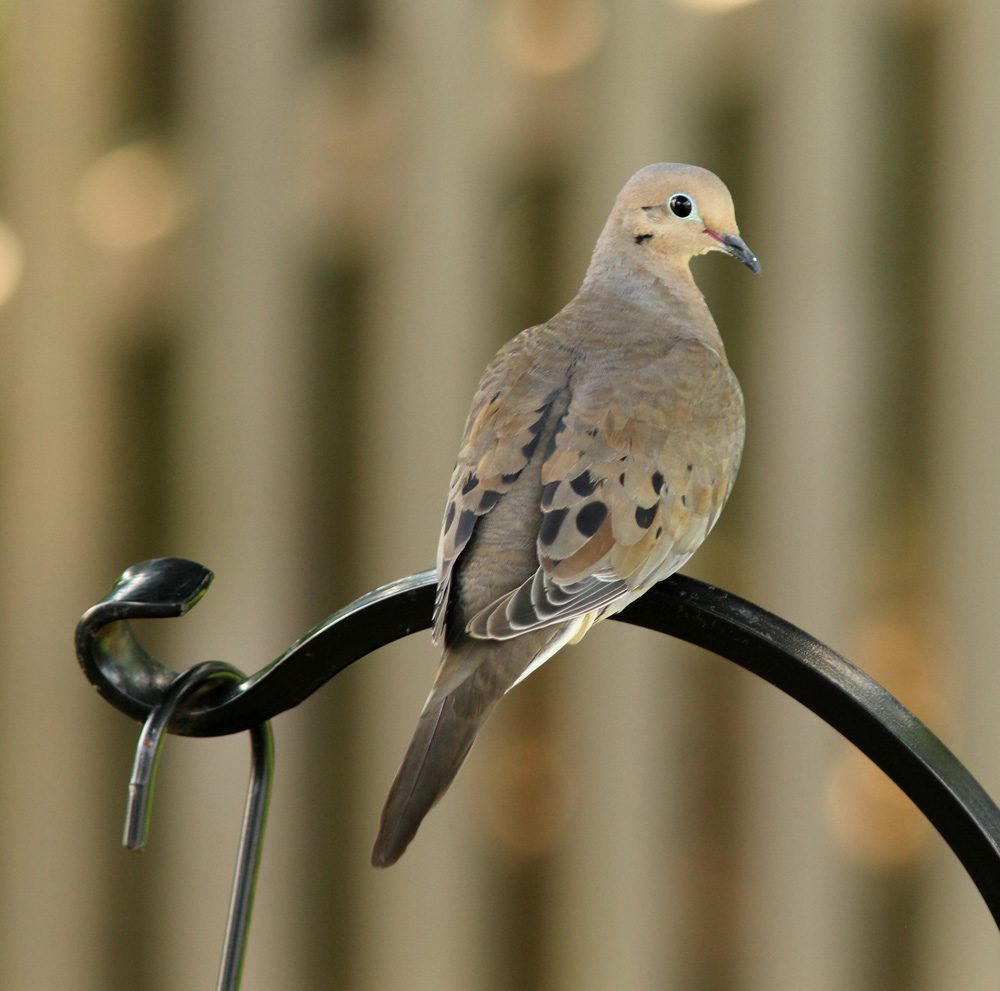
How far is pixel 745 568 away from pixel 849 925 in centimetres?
43

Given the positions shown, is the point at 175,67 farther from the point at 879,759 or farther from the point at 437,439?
the point at 879,759

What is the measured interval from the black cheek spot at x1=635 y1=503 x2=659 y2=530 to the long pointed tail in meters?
0.24

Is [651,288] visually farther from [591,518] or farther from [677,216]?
[591,518]

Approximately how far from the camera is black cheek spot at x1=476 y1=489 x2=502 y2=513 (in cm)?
111

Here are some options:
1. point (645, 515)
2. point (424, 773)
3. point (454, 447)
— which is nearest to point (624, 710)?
point (454, 447)

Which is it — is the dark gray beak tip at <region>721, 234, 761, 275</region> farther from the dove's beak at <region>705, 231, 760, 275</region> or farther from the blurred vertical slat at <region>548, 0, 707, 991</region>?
the blurred vertical slat at <region>548, 0, 707, 991</region>

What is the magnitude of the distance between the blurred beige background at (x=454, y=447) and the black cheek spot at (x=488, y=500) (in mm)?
777

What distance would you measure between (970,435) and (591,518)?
883mm

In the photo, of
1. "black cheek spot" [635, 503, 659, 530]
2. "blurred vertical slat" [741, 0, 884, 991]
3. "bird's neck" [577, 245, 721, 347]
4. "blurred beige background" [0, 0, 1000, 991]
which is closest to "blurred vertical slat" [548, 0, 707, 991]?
"blurred beige background" [0, 0, 1000, 991]

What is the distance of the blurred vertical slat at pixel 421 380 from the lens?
1943mm

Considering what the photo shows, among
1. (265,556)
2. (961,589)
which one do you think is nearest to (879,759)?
(961,589)

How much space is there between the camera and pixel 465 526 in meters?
1.10

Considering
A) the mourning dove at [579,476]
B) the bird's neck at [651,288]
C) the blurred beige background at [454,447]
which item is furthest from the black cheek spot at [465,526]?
the blurred beige background at [454,447]

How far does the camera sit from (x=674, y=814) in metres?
1.95
